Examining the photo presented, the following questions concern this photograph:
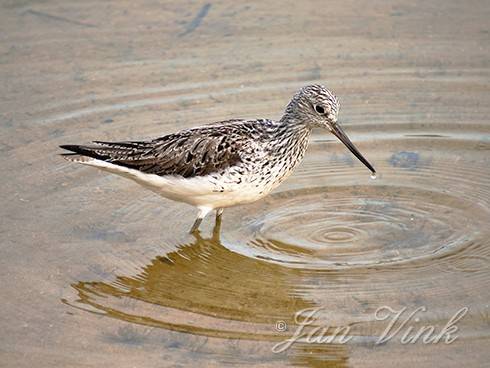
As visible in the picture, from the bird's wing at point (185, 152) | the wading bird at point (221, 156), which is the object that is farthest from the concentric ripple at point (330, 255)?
the bird's wing at point (185, 152)

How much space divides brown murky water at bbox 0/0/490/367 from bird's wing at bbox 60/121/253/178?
738mm

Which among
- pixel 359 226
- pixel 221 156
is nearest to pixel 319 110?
pixel 221 156

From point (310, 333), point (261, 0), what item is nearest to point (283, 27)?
point (261, 0)

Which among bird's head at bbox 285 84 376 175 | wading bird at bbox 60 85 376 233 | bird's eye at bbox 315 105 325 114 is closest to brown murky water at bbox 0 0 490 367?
wading bird at bbox 60 85 376 233

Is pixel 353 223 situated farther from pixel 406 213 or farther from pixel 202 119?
pixel 202 119

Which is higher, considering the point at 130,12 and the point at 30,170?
the point at 130,12

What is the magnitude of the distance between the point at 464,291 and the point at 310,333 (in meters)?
1.55

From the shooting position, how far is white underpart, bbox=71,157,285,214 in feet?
32.6

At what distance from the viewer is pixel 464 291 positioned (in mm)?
8969

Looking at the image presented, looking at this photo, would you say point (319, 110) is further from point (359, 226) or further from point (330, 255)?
point (330, 255)

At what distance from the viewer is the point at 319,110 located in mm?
10328

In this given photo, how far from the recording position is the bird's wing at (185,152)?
1003 cm
